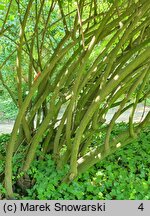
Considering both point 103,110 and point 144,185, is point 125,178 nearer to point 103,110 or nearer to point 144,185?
point 144,185

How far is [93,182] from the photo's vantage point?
256 cm

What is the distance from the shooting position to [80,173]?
2.53 m

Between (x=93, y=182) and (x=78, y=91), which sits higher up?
(x=78, y=91)

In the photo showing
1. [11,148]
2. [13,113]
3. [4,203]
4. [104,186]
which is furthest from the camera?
[13,113]

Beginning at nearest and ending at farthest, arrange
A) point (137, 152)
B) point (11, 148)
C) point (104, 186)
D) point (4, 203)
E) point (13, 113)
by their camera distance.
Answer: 1. point (4, 203)
2. point (11, 148)
3. point (104, 186)
4. point (137, 152)
5. point (13, 113)

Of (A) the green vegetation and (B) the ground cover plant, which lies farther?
(A) the green vegetation

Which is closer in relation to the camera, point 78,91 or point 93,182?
point 78,91

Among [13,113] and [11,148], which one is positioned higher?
Result: [13,113]

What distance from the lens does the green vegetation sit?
94.4 inches

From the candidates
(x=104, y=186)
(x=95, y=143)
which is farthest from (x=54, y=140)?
(x=95, y=143)

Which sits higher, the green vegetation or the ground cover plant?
the ground cover plant

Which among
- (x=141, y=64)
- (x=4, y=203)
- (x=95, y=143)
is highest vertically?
(x=141, y=64)

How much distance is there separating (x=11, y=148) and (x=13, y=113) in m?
7.76

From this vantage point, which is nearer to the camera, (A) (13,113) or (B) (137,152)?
(B) (137,152)
